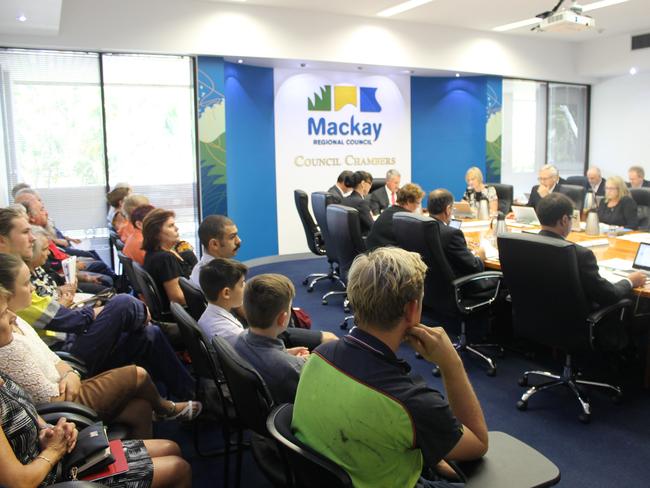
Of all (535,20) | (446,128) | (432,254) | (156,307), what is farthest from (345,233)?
(535,20)

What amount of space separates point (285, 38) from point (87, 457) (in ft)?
21.4

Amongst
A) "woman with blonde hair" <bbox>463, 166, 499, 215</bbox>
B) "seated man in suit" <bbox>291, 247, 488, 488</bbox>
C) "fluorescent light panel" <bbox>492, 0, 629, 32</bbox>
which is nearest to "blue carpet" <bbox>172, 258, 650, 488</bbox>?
"seated man in suit" <bbox>291, 247, 488, 488</bbox>

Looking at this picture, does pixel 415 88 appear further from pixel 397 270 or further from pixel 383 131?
pixel 397 270

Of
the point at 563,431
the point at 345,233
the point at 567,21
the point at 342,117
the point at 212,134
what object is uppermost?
the point at 567,21

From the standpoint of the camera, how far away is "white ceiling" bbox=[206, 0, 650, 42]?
7.44 meters

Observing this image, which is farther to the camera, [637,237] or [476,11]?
[476,11]

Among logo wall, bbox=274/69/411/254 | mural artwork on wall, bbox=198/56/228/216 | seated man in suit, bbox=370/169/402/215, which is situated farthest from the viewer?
logo wall, bbox=274/69/411/254

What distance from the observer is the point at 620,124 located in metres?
10.7

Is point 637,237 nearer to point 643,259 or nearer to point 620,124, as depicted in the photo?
point 643,259

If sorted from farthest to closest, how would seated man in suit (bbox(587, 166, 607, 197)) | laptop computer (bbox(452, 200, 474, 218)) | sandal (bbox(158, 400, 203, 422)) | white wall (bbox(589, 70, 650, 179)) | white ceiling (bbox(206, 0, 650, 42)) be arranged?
white wall (bbox(589, 70, 650, 179)), seated man in suit (bbox(587, 166, 607, 197)), white ceiling (bbox(206, 0, 650, 42)), laptop computer (bbox(452, 200, 474, 218)), sandal (bbox(158, 400, 203, 422))

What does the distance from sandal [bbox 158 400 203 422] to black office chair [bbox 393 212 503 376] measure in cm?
173

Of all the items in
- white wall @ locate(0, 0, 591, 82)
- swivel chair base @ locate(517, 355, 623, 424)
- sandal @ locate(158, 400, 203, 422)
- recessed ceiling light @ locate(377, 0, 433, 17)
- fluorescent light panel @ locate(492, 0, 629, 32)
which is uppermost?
fluorescent light panel @ locate(492, 0, 629, 32)

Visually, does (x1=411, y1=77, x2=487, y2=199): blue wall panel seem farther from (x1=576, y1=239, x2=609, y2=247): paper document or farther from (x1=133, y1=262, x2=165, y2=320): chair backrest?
(x1=133, y1=262, x2=165, y2=320): chair backrest

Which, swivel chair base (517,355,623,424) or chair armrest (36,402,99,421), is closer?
chair armrest (36,402,99,421)
